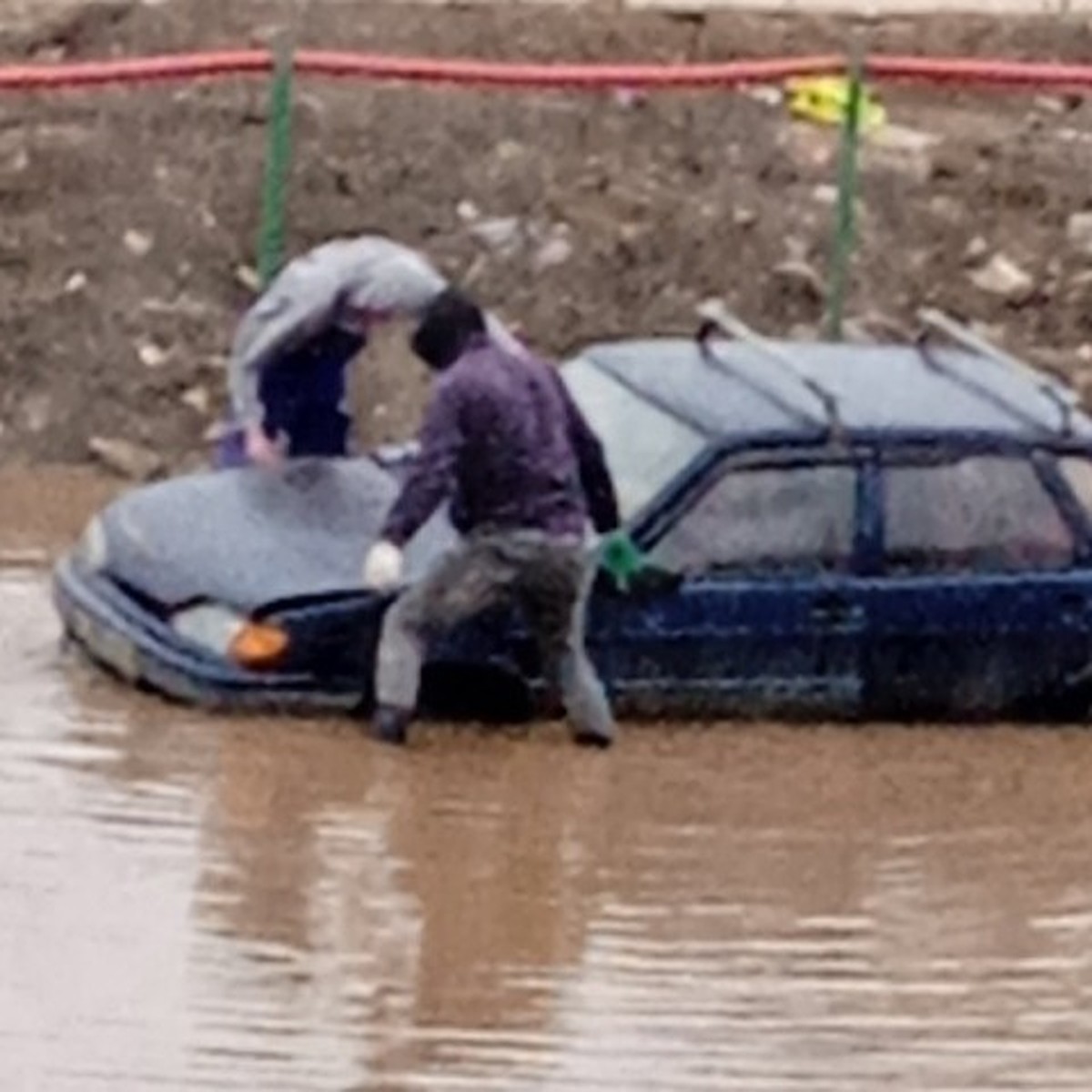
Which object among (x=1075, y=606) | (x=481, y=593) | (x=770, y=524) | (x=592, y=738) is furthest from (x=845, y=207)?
(x=481, y=593)

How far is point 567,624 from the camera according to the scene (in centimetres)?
1468

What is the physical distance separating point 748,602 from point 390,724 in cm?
133

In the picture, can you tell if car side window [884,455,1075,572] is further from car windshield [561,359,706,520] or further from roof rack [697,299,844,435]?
car windshield [561,359,706,520]

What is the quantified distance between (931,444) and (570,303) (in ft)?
17.4

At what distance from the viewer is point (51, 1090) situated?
11.1 metres

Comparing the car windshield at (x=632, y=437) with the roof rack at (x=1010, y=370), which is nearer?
the car windshield at (x=632, y=437)

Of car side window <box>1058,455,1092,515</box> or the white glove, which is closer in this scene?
the white glove

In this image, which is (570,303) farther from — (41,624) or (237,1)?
(41,624)

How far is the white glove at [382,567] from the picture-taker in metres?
14.4

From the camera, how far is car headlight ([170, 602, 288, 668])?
47.9 feet

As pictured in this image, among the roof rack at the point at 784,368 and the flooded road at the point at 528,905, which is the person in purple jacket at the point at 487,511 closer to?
A: the flooded road at the point at 528,905

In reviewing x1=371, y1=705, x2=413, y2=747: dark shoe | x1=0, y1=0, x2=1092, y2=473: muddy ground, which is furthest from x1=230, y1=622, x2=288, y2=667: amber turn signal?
x1=0, y1=0, x2=1092, y2=473: muddy ground

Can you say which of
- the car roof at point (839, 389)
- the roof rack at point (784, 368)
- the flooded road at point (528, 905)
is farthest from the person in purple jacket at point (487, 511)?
the roof rack at point (784, 368)

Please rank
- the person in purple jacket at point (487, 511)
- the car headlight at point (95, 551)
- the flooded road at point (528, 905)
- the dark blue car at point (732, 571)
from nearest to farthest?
the flooded road at point (528, 905), the person in purple jacket at point (487, 511), the dark blue car at point (732, 571), the car headlight at point (95, 551)
